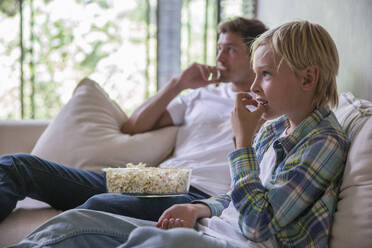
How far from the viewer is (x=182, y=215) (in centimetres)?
117

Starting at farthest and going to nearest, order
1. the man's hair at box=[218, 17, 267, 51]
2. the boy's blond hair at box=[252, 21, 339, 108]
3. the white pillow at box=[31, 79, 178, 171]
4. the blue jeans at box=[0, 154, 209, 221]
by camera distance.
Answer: the man's hair at box=[218, 17, 267, 51], the white pillow at box=[31, 79, 178, 171], the blue jeans at box=[0, 154, 209, 221], the boy's blond hair at box=[252, 21, 339, 108]

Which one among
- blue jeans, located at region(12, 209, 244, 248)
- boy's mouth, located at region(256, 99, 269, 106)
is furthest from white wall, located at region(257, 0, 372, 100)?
blue jeans, located at region(12, 209, 244, 248)

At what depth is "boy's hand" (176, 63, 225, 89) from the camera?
Result: 224 cm

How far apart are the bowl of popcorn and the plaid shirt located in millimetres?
358

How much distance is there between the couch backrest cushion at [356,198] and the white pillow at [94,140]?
45.6 inches

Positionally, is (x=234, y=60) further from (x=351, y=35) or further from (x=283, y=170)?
(x=283, y=170)

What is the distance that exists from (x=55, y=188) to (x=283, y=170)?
0.96 meters

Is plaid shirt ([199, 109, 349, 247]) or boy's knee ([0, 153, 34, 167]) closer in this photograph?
plaid shirt ([199, 109, 349, 247])

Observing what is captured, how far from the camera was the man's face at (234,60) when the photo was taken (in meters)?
2.12

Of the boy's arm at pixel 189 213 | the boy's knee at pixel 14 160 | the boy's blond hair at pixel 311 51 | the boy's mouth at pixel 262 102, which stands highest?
the boy's blond hair at pixel 311 51

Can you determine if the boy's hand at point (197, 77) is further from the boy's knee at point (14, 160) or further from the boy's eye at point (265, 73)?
the boy's eye at point (265, 73)

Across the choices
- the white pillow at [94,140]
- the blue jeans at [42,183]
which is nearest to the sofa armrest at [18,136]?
the white pillow at [94,140]

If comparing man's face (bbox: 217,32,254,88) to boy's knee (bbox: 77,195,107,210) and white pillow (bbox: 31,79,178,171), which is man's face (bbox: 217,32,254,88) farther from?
boy's knee (bbox: 77,195,107,210)

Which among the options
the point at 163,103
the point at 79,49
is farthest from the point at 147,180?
the point at 79,49
